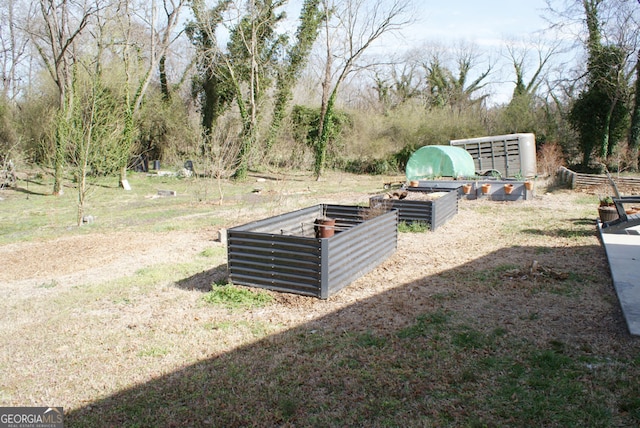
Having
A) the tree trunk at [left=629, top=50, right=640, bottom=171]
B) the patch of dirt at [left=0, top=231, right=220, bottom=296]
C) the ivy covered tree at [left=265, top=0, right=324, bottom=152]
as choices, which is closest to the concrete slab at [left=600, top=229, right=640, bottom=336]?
the patch of dirt at [left=0, top=231, right=220, bottom=296]

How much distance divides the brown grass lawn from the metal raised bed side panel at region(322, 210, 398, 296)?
0.18 meters

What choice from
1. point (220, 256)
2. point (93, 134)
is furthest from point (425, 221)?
point (93, 134)

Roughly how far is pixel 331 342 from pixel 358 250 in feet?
7.79

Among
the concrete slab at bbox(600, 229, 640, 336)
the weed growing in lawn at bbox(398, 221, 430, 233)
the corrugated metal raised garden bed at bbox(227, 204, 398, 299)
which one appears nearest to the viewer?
the concrete slab at bbox(600, 229, 640, 336)

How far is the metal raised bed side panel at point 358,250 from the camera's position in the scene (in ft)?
19.9

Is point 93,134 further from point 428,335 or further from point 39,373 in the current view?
point 428,335

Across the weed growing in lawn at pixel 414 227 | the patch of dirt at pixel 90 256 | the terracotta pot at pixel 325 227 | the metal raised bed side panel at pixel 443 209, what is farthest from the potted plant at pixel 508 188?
the patch of dirt at pixel 90 256

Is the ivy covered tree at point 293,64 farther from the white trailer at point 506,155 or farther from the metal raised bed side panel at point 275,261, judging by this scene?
the metal raised bed side panel at point 275,261

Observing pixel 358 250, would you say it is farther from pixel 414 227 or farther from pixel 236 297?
pixel 414 227

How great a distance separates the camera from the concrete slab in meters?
4.77

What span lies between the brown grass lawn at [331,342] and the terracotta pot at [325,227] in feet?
3.68

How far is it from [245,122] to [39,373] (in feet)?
72.7

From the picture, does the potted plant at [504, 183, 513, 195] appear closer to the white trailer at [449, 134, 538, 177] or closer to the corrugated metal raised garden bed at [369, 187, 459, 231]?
the corrugated metal raised garden bed at [369, 187, 459, 231]

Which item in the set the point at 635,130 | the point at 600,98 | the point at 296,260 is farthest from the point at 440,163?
the point at 296,260
